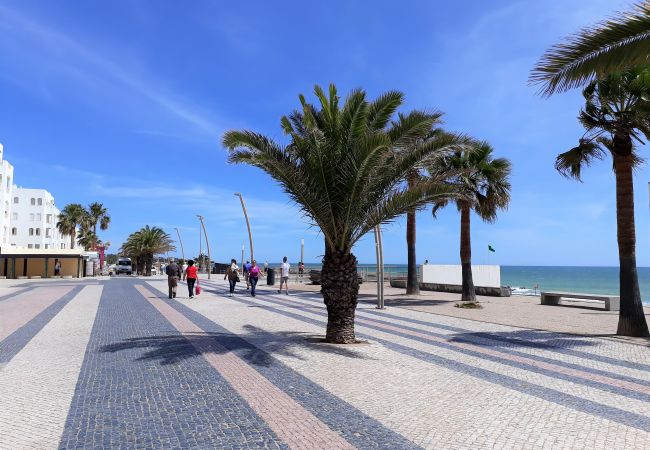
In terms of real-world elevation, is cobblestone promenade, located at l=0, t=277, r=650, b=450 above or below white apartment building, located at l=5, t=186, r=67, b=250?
below

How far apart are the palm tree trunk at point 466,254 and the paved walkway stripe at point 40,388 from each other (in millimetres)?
13509

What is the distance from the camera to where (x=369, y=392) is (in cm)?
616

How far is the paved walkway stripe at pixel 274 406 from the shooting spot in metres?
4.45

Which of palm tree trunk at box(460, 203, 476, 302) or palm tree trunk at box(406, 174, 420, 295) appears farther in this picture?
palm tree trunk at box(406, 174, 420, 295)

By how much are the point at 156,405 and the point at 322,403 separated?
1.82 metres

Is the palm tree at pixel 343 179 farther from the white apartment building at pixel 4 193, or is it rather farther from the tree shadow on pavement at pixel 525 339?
the white apartment building at pixel 4 193

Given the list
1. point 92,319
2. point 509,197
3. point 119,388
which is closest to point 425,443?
point 119,388

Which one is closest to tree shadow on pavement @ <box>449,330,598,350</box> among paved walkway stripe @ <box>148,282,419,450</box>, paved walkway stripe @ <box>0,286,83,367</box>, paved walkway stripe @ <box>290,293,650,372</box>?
paved walkway stripe @ <box>290,293,650,372</box>

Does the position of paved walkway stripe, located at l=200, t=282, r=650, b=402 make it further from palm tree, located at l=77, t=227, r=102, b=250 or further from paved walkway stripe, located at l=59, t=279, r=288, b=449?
palm tree, located at l=77, t=227, r=102, b=250

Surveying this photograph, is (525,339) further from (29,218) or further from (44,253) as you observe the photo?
(29,218)

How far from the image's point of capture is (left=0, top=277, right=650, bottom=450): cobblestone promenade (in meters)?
4.58

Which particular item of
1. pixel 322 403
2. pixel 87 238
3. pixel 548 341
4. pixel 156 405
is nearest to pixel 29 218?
pixel 87 238

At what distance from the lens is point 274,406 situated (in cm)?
545

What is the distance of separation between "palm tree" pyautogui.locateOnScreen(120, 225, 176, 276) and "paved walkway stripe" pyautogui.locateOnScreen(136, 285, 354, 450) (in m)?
55.6
